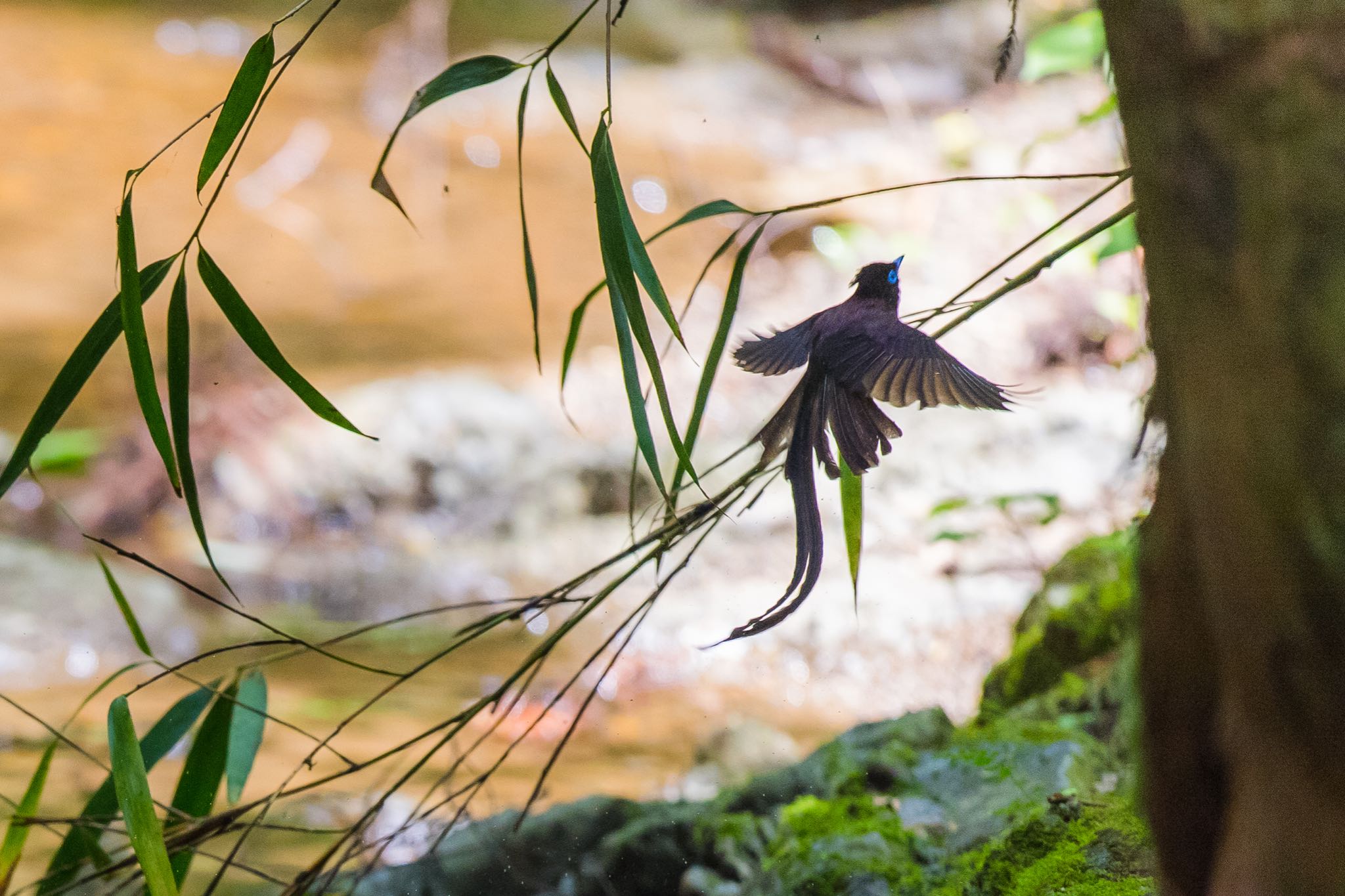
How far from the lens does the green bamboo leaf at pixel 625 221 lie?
104 cm

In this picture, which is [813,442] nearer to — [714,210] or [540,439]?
[714,210]

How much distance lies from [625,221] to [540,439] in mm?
3509

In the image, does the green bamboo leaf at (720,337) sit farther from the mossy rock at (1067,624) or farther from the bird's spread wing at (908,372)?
the mossy rock at (1067,624)

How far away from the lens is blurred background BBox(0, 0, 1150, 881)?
3084 millimetres

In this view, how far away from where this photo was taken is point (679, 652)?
354 cm

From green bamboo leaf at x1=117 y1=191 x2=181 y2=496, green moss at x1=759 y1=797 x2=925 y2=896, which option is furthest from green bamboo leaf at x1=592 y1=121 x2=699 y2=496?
green moss at x1=759 y1=797 x2=925 y2=896

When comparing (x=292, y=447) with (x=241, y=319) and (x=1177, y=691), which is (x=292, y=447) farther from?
(x=1177, y=691)

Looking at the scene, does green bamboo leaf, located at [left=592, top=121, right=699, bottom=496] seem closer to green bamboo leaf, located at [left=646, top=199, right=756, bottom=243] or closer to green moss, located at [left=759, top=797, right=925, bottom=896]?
green bamboo leaf, located at [left=646, top=199, right=756, bottom=243]

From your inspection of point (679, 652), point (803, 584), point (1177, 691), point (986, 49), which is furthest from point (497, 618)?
point (986, 49)

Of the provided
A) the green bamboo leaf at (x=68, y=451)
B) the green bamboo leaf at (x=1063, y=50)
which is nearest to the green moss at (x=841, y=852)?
the green bamboo leaf at (x=1063, y=50)

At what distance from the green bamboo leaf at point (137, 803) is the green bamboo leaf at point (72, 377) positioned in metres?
0.28

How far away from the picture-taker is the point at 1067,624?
7.25ft

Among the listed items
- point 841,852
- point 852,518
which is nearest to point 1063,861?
point 841,852

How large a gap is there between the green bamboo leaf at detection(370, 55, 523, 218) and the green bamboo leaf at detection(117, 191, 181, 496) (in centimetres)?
25
